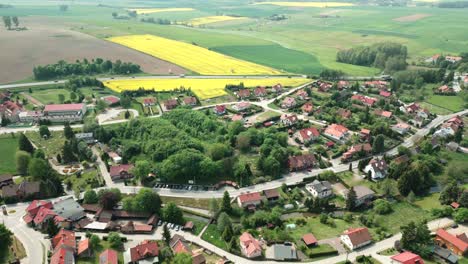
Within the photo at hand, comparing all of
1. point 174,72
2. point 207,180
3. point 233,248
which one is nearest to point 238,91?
point 174,72

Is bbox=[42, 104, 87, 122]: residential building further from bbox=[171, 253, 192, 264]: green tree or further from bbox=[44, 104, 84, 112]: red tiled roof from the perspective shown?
bbox=[171, 253, 192, 264]: green tree

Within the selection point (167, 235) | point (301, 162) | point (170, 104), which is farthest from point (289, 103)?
point (167, 235)

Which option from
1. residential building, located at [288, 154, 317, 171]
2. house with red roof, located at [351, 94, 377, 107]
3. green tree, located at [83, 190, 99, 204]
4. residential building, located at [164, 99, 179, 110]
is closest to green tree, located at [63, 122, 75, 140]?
green tree, located at [83, 190, 99, 204]

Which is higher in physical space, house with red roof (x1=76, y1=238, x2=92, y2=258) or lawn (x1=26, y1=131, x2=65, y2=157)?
lawn (x1=26, y1=131, x2=65, y2=157)

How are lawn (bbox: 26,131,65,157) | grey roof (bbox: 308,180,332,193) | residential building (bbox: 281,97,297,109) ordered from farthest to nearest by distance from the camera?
residential building (bbox: 281,97,297,109) < lawn (bbox: 26,131,65,157) < grey roof (bbox: 308,180,332,193)

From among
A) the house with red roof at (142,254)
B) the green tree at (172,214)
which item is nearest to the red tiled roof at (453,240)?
the green tree at (172,214)

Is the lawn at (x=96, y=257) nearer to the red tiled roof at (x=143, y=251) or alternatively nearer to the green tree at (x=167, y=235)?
the red tiled roof at (x=143, y=251)
